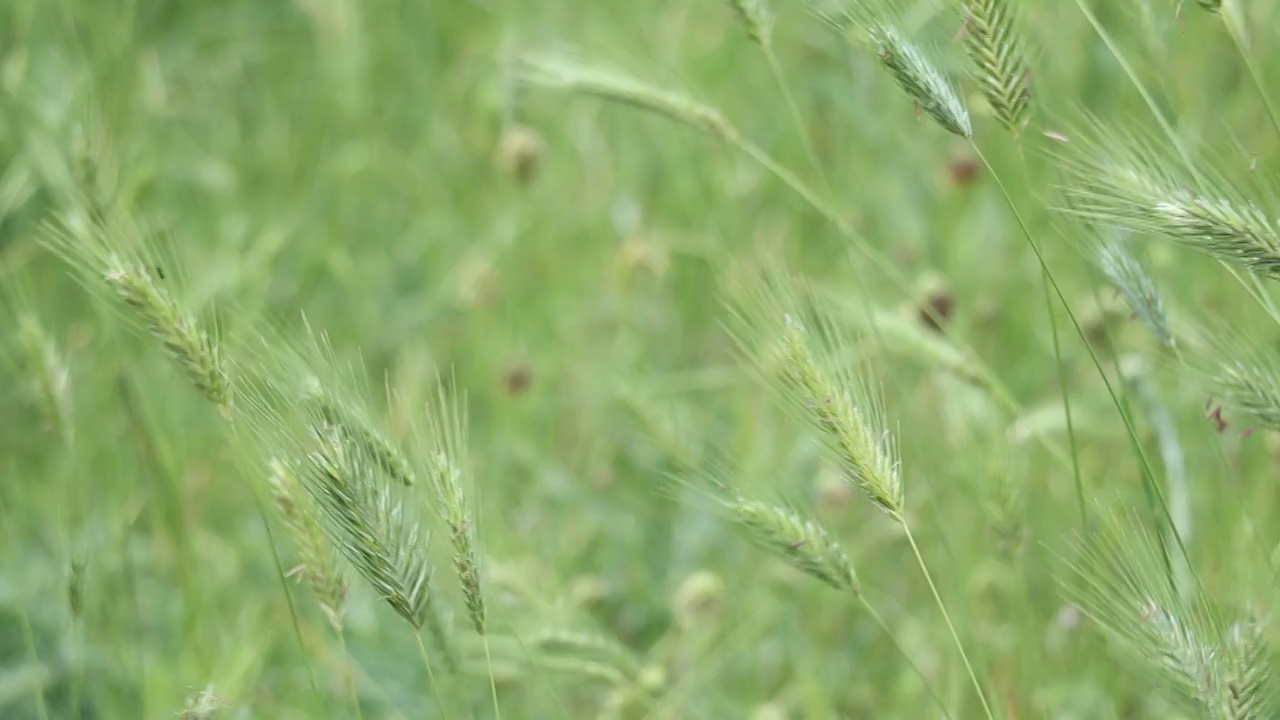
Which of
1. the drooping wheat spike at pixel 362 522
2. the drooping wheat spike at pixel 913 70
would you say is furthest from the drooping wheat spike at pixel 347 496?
the drooping wheat spike at pixel 913 70

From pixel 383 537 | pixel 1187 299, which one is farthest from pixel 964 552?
pixel 383 537

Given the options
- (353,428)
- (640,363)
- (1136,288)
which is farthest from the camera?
(640,363)

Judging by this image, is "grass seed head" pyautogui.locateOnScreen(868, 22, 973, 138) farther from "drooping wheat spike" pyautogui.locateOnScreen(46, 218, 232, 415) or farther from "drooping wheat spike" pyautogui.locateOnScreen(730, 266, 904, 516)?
"drooping wheat spike" pyautogui.locateOnScreen(46, 218, 232, 415)

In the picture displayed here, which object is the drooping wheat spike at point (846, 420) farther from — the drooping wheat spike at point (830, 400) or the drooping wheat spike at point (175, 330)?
the drooping wheat spike at point (175, 330)

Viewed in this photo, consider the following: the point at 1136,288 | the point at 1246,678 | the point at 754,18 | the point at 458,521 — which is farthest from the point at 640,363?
the point at 1246,678

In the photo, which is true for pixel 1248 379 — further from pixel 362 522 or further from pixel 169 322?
pixel 169 322

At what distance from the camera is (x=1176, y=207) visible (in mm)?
924

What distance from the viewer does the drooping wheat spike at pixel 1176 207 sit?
90 centimetres

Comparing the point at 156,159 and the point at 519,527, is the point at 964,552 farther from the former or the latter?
the point at 156,159

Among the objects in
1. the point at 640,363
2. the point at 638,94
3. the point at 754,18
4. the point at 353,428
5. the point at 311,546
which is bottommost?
the point at 640,363

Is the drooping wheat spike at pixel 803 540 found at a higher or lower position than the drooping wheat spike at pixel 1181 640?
lower

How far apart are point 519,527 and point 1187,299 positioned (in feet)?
2.91

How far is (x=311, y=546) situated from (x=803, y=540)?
0.35 meters

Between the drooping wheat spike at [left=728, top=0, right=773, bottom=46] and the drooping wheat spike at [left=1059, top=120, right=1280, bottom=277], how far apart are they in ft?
0.99
